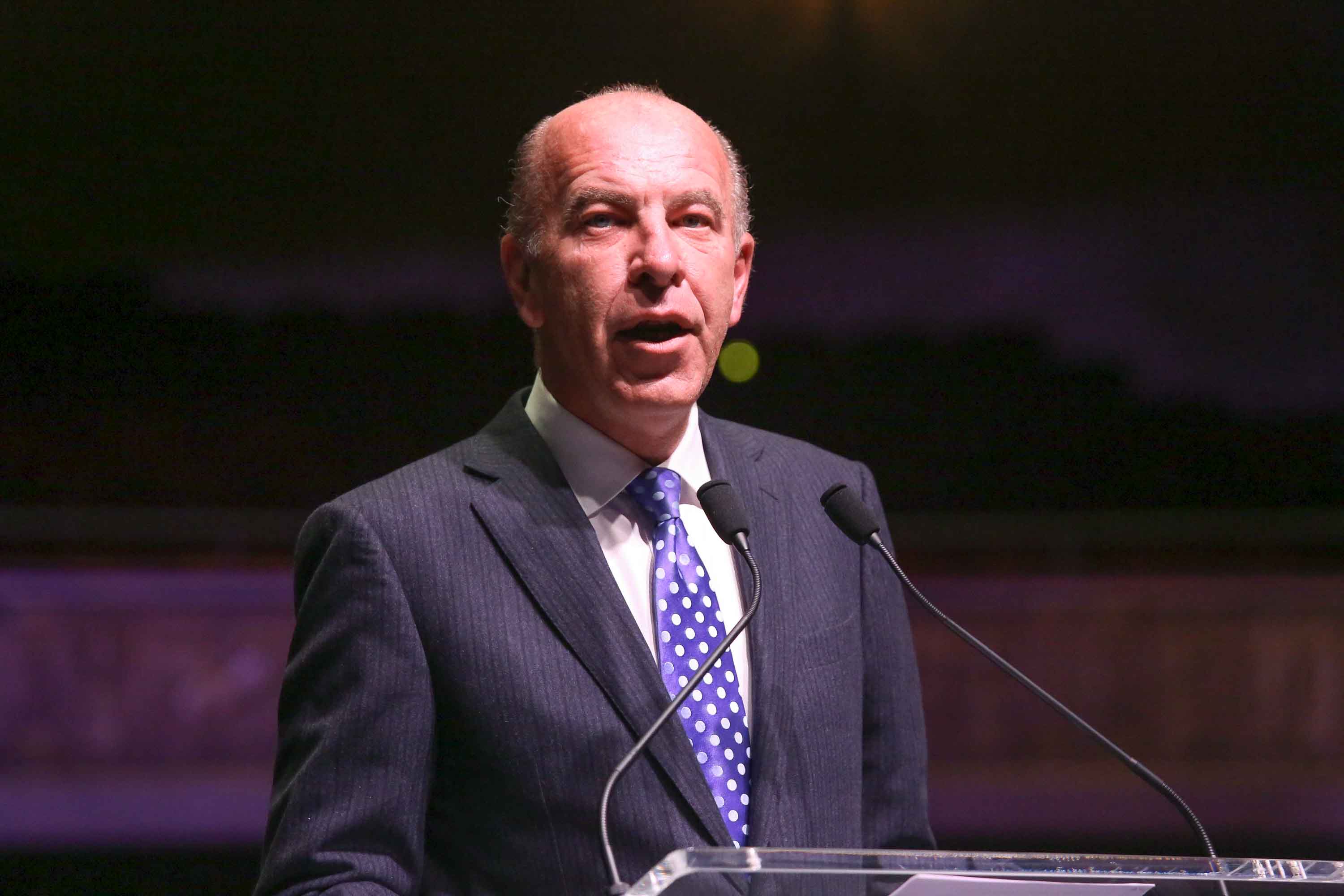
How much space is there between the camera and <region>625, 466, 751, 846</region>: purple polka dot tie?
1245mm

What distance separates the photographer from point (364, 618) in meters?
1.21

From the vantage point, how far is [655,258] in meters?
1.30

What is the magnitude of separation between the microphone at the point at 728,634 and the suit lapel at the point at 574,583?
3cm

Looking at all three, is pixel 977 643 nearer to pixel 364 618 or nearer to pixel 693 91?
Result: pixel 364 618

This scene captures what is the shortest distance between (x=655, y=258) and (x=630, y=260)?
0.03 meters

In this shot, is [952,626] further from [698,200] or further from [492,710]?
[698,200]

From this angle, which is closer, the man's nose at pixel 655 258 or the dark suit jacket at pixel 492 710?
the dark suit jacket at pixel 492 710

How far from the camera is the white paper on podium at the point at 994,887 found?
2.72 ft

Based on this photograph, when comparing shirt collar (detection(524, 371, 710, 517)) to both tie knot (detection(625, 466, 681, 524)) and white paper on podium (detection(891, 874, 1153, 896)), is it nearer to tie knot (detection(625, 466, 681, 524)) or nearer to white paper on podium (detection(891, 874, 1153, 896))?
tie knot (detection(625, 466, 681, 524))

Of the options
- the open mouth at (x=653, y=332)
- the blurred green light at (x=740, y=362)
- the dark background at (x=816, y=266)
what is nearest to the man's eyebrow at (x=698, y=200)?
the open mouth at (x=653, y=332)

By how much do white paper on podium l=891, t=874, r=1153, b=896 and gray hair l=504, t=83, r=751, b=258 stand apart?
0.77m

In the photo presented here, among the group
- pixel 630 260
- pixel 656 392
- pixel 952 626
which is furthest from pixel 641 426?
pixel 952 626

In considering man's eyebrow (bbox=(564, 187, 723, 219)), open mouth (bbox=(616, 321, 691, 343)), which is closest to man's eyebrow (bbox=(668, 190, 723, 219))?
man's eyebrow (bbox=(564, 187, 723, 219))

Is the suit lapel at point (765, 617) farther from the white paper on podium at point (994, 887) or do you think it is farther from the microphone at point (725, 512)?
the white paper on podium at point (994, 887)
